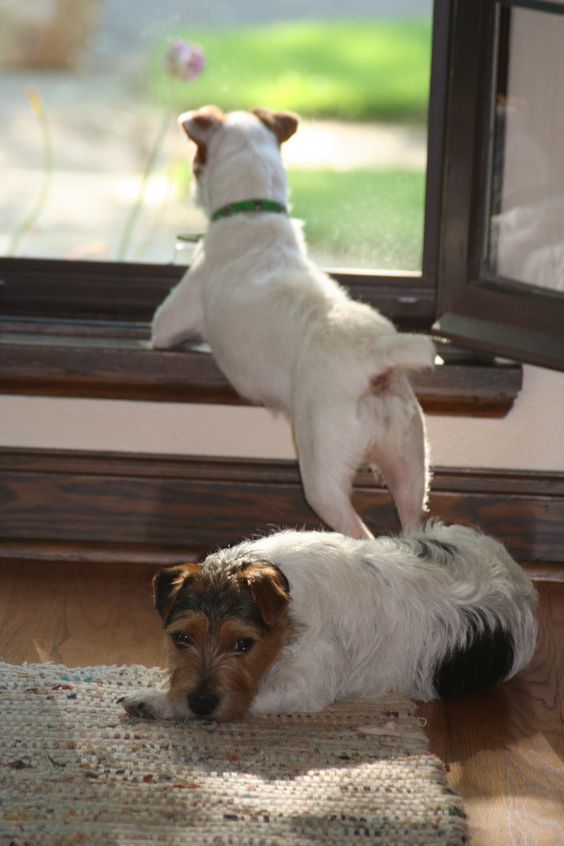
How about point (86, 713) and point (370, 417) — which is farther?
point (370, 417)

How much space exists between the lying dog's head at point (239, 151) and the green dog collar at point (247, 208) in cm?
1

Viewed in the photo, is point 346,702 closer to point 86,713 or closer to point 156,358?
point 86,713

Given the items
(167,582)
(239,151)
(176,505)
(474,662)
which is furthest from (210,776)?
(239,151)

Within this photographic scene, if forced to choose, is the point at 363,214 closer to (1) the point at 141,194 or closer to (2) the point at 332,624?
(1) the point at 141,194

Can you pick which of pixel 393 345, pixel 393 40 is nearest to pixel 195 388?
pixel 393 345

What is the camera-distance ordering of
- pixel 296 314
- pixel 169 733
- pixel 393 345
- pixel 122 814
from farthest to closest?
pixel 296 314
pixel 393 345
pixel 169 733
pixel 122 814

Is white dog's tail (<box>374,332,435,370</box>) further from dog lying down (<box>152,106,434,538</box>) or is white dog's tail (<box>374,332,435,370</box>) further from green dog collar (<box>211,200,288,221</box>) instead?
green dog collar (<box>211,200,288,221</box>)

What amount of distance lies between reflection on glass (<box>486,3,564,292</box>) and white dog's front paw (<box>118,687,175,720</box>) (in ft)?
4.67

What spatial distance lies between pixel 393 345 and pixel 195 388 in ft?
2.61

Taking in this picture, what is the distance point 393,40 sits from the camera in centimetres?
340

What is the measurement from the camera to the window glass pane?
11.3 ft

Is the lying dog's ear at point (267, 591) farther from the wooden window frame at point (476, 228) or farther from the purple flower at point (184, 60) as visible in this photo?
the purple flower at point (184, 60)

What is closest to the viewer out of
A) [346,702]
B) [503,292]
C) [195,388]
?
[346,702]

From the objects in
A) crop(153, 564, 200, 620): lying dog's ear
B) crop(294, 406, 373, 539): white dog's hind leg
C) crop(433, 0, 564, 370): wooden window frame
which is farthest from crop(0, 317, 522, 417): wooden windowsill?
crop(153, 564, 200, 620): lying dog's ear
